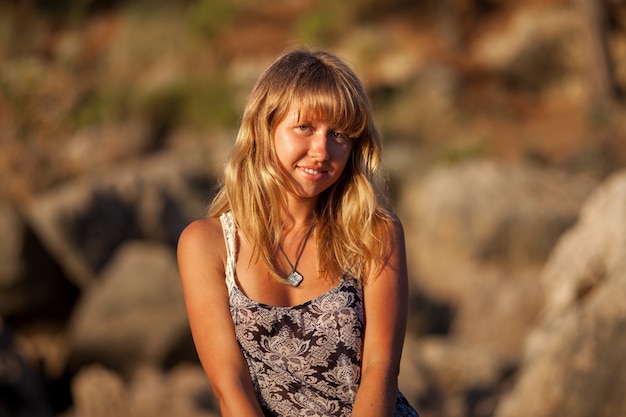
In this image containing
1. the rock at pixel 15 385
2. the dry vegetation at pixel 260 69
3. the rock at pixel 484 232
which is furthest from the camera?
the dry vegetation at pixel 260 69

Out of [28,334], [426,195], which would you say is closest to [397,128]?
[426,195]

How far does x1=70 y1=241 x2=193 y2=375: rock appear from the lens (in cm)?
802

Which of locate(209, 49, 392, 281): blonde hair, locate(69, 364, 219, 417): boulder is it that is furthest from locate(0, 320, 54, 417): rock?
locate(209, 49, 392, 281): blonde hair

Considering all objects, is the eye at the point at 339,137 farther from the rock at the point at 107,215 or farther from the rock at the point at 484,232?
the rock at the point at 107,215

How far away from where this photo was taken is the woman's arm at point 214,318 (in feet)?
9.09

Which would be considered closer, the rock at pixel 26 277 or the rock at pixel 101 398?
the rock at pixel 101 398

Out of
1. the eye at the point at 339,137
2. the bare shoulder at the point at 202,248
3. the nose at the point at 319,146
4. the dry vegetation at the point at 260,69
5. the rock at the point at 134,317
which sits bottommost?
the rock at the point at 134,317

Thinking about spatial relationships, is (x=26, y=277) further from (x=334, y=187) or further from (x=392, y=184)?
(x=334, y=187)

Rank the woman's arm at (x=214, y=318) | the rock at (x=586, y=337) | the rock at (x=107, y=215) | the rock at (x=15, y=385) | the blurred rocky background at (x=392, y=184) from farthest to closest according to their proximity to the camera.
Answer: the rock at (x=107, y=215) < the rock at (x=15, y=385) < the blurred rocky background at (x=392, y=184) < the rock at (x=586, y=337) < the woman's arm at (x=214, y=318)

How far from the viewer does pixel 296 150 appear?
2.95m

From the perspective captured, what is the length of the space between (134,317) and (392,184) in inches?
198

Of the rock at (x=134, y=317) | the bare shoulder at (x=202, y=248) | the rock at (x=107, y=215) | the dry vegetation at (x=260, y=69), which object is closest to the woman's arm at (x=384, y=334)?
the bare shoulder at (x=202, y=248)

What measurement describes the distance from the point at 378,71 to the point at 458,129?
A: 6.62 ft

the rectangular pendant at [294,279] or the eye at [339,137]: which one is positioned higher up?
the eye at [339,137]
